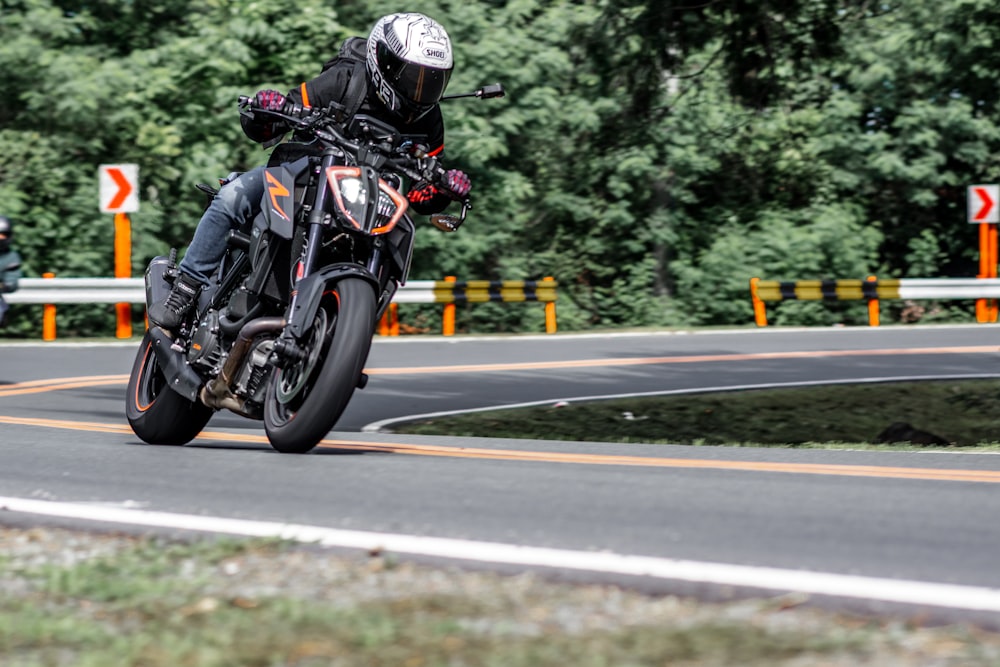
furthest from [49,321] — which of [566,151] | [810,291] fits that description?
[810,291]

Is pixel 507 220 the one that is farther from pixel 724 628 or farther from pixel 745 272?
pixel 724 628

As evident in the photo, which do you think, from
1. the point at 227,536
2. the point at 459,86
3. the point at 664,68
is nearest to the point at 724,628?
the point at 227,536

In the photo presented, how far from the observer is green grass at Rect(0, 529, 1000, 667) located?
3.34 meters

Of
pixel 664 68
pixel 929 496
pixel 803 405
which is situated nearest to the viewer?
pixel 929 496

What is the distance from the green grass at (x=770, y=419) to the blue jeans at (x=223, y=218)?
9.15 feet

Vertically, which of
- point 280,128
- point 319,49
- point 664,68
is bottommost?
point 280,128

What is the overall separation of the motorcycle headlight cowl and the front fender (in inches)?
7.8

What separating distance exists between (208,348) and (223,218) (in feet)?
2.06

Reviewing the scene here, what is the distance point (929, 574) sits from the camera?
414cm

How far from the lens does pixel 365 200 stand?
664 centimetres

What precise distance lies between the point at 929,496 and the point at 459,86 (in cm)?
1778

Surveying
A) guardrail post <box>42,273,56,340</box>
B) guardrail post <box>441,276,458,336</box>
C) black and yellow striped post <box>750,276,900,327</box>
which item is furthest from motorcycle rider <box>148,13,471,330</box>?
black and yellow striped post <box>750,276,900,327</box>

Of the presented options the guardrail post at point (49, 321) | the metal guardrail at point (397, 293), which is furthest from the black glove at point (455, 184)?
the guardrail post at point (49, 321)

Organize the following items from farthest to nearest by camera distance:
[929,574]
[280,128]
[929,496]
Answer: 1. [280,128]
2. [929,496]
3. [929,574]
